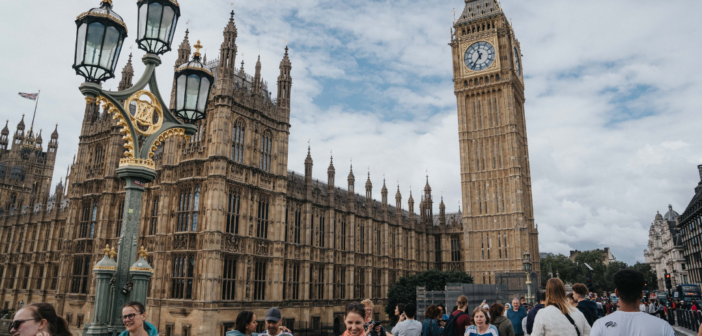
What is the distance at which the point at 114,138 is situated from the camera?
35188 mm

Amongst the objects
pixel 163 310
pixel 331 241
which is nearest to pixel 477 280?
pixel 331 241

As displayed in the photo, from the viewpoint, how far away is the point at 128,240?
283 inches

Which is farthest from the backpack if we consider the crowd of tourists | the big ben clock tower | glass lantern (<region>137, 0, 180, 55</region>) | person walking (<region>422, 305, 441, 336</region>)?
the big ben clock tower

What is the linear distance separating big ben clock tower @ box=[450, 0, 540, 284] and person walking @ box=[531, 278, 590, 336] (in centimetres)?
4912

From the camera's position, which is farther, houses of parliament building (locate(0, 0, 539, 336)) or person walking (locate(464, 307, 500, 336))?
houses of parliament building (locate(0, 0, 539, 336))

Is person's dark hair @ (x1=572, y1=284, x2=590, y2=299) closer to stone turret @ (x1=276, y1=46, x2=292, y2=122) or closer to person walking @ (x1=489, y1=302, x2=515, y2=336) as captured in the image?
person walking @ (x1=489, y1=302, x2=515, y2=336)

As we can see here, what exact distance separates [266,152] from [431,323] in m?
25.5

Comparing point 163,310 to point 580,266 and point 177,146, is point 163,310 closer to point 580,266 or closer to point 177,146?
point 177,146

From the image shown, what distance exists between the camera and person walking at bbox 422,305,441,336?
29.8ft

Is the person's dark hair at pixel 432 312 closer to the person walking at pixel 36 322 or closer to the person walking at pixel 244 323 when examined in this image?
the person walking at pixel 244 323

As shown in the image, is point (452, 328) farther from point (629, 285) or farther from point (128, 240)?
point (128, 240)

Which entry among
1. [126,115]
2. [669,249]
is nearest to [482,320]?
[126,115]

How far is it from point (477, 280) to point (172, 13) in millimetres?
51253

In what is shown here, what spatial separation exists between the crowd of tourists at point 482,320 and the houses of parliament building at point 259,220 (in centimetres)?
2166
